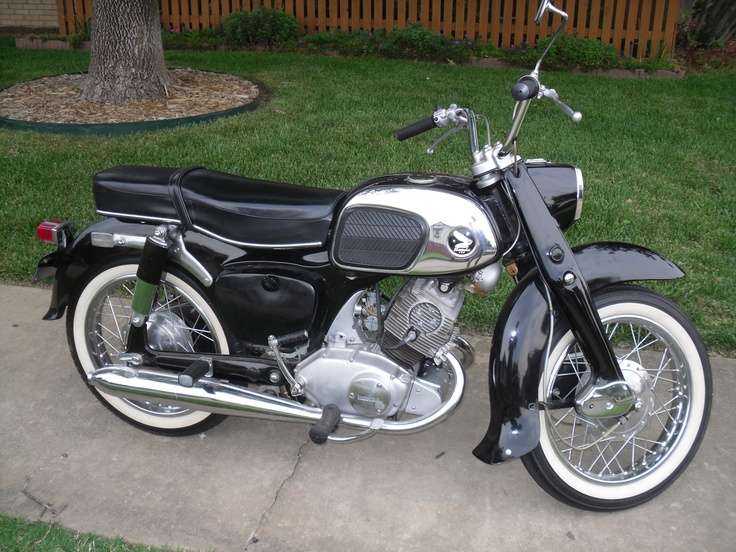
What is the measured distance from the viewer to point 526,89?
90.7 inches

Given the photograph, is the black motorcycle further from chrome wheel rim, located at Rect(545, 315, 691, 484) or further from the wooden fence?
the wooden fence

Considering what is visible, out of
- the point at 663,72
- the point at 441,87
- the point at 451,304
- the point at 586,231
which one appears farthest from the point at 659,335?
the point at 663,72

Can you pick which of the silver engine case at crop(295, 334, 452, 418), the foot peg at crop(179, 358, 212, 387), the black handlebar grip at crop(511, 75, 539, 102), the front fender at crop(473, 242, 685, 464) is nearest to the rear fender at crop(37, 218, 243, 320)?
the foot peg at crop(179, 358, 212, 387)

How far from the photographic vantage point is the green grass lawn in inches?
181

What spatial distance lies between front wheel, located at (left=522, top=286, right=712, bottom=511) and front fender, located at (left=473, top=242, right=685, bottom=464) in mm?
68

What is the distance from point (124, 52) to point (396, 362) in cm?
574

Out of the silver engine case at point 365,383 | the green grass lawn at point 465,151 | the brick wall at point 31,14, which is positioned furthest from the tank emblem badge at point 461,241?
the brick wall at point 31,14

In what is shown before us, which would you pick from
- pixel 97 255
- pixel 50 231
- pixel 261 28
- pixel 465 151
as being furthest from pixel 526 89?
pixel 261 28

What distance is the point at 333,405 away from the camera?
8.97 feet

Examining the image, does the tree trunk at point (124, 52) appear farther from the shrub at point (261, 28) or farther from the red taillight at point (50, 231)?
the red taillight at point (50, 231)

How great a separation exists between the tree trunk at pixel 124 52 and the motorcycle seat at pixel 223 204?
15.9ft

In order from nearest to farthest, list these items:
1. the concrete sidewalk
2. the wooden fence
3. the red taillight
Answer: the concrete sidewalk, the red taillight, the wooden fence

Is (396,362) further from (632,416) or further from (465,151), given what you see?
(465,151)

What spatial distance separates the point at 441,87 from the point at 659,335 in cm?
605
